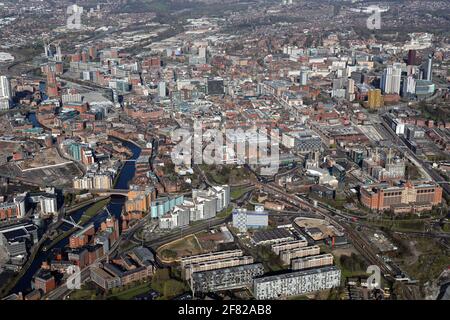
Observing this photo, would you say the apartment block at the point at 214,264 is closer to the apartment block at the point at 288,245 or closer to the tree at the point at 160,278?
the tree at the point at 160,278

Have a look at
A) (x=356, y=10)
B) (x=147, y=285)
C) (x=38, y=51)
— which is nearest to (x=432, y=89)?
(x=147, y=285)

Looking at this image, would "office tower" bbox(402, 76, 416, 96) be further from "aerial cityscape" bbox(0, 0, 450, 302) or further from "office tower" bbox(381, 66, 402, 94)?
"office tower" bbox(381, 66, 402, 94)

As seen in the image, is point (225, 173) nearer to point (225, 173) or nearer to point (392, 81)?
point (225, 173)

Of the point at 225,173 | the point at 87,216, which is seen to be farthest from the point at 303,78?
the point at 87,216

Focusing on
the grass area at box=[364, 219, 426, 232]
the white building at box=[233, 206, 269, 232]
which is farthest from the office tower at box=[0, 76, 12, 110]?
the grass area at box=[364, 219, 426, 232]

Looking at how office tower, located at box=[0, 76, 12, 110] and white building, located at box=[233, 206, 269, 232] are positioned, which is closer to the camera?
white building, located at box=[233, 206, 269, 232]

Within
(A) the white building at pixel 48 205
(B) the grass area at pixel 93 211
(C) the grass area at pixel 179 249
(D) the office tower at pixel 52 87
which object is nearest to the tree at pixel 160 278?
(C) the grass area at pixel 179 249
